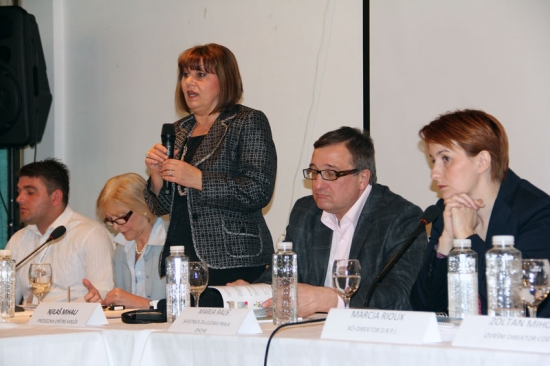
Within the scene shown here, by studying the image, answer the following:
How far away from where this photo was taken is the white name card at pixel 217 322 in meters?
1.60

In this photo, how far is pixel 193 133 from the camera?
3027 millimetres

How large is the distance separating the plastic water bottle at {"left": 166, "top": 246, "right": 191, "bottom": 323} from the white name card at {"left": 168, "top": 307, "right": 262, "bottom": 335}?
9.4 inches

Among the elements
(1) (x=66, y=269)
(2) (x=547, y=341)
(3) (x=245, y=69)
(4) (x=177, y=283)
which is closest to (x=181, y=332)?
(4) (x=177, y=283)

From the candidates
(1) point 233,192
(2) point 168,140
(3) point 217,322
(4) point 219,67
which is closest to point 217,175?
(1) point 233,192

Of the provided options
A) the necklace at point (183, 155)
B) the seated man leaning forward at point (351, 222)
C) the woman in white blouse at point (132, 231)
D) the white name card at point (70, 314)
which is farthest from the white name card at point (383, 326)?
the woman in white blouse at point (132, 231)

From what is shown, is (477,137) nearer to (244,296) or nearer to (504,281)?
(504,281)

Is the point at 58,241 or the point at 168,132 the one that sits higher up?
the point at 168,132

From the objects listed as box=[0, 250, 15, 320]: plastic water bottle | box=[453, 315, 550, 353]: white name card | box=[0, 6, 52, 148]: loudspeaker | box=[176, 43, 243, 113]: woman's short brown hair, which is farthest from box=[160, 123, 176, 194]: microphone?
box=[0, 6, 52, 148]: loudspeaker

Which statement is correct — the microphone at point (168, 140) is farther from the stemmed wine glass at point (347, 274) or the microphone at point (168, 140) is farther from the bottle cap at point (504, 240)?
the bottle cap at point (504, 240)

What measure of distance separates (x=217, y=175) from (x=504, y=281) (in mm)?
1369

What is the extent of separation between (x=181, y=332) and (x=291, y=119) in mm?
2479

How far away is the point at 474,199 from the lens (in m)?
2.20

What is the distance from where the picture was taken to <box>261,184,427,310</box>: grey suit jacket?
7.57 ft

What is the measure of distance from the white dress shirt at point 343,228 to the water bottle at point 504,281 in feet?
3.29
